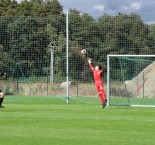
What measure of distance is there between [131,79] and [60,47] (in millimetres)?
7385

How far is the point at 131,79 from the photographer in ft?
123

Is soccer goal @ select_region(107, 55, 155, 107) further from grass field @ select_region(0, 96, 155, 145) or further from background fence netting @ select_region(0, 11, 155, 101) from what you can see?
grass field @ select_region(0, 96, 155, 145)

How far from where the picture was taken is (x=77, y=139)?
1345cm

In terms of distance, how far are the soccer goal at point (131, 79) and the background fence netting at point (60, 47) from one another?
1241mm

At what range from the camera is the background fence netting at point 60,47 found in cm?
3834

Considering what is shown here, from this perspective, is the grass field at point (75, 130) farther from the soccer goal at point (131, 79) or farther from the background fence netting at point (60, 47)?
the background fence netting at point (60, 47)

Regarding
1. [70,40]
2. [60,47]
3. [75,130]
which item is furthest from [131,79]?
[75,130]

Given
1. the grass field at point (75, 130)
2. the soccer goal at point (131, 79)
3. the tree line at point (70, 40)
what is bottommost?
the grass field at point (75, 130)

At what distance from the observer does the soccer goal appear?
3481cm

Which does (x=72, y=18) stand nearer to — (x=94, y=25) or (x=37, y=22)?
(x=94, y=25)

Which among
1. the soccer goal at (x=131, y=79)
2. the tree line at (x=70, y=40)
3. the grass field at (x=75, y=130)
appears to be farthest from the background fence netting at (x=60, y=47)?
the grass field at (x=75, y=130)

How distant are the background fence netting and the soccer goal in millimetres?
1241

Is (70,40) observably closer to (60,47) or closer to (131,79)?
(60,47)

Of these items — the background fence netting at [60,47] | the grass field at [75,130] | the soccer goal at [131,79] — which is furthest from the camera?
the background fence netting at [60,47]
